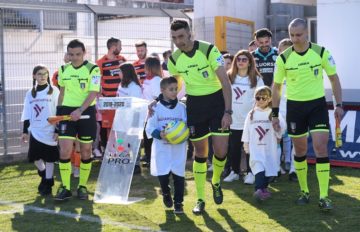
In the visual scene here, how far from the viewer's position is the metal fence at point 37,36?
11.3 m

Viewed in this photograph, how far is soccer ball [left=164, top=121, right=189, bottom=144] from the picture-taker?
693 cm

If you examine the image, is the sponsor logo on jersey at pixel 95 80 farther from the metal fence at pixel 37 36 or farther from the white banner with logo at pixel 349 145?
the white banner with logo at pixel 349 145

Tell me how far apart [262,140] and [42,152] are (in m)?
2.88

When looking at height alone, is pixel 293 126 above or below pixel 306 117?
below

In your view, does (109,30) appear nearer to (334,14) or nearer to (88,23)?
(88,23)

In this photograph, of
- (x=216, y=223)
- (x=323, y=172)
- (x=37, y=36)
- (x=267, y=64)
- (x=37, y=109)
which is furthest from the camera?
(x=37, y=36)

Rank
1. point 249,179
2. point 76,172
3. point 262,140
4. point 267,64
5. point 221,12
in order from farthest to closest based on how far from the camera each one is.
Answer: point 221,12 → point 76,172 → point 267,64 → point 249,179 → point 262,140

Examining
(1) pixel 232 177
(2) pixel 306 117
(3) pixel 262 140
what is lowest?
(1) pixel 232 177

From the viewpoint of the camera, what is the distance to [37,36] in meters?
11.5

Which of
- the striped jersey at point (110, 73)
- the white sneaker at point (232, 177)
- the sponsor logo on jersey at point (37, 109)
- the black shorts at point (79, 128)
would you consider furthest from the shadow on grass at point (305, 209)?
the striped jersey at point (110, 73)

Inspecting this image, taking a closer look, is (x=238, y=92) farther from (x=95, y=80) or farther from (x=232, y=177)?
(x=95, y=80)

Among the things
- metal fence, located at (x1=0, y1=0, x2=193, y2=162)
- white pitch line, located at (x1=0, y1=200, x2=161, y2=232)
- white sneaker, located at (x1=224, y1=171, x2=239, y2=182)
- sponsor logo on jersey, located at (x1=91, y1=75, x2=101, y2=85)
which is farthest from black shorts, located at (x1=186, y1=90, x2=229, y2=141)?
metal fence, located at (x1=0, y1=0, x2=193, y2=162)

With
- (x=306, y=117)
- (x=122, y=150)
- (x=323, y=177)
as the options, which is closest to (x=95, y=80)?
(x=122, y=150)

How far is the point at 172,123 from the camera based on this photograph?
7.03 metres
